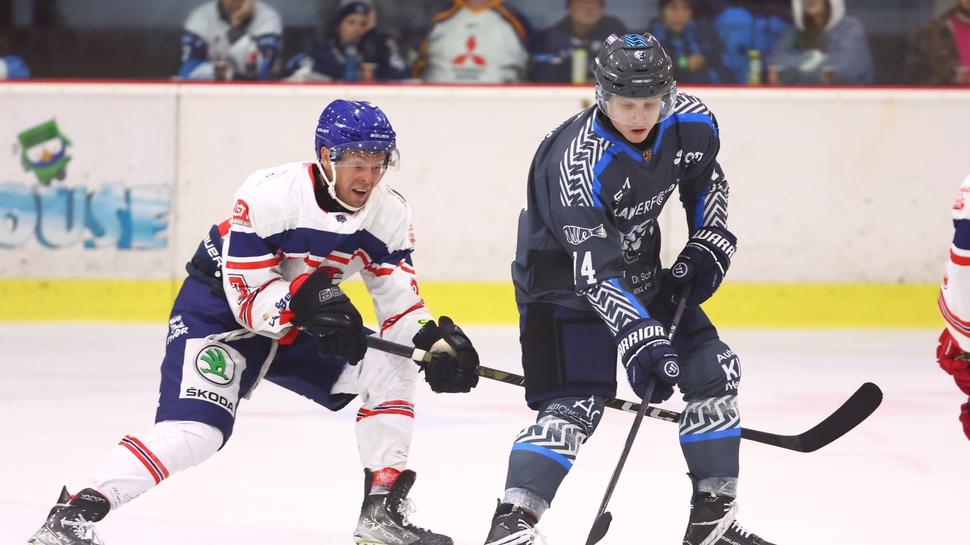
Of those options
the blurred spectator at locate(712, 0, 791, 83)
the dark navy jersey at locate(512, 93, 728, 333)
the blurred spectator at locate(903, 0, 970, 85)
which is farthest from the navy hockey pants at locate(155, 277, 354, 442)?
the blurred spectator at locate(903, 0, 970, 85)

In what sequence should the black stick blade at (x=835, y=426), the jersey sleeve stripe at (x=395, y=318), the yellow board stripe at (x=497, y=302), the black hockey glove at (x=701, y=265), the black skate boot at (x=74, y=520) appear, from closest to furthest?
the black skate boot at (x=74, y=520) → the black hockey glove at (x=701, y=265) → the black stick blade at (x=835, y=426) → the jersey sleeve stripe at (x=395, y=318) → the yellow board stripe at (x=497, y=302)

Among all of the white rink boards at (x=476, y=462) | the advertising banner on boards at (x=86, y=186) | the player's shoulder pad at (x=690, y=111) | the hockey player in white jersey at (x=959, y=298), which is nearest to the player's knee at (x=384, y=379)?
the white rink boards at (x=476, y=462)

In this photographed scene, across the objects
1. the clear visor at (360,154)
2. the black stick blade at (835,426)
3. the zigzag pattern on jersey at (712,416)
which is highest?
the clear visor at (360,154)

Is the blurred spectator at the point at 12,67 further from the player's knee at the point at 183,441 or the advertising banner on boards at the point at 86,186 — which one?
the player's knee at the point at 183,441

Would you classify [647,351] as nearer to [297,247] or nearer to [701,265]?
[701,265]

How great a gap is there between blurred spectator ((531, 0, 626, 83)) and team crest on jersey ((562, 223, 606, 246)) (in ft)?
12.8

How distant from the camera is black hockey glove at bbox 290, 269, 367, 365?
3.06m

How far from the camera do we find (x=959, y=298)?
2779 mm

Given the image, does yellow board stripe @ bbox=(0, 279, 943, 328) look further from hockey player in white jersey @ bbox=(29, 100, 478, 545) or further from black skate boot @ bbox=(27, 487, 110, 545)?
black skate boot @ bbox=(27, 487, 110, 545)

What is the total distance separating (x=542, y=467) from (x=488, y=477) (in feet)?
3.77

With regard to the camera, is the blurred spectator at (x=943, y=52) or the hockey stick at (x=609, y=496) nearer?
the hockey stick at (x=609, y=496)

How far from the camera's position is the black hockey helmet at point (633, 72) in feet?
9.36

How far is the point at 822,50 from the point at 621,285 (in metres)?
4.18

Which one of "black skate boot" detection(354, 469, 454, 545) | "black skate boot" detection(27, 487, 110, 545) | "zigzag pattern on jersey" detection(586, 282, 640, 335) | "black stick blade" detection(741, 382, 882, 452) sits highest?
"zigzag pattern on jersey" detection(586, 282, 640, 335)
